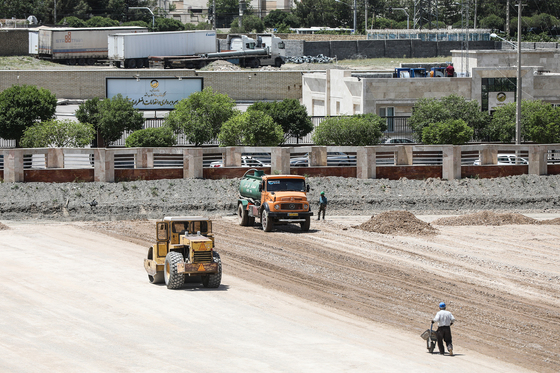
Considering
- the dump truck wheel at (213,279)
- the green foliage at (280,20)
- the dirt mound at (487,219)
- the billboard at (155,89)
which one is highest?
the green foliage at (280,20)

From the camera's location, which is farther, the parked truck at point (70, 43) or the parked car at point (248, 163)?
the parked truck at point (70, 43)

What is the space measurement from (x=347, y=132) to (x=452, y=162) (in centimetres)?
684

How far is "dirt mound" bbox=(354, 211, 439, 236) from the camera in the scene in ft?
108

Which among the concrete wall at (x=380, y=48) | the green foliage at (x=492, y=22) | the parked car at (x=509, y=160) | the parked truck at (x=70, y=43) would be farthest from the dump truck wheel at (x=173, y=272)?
the green foliage at (x=492, y=22)

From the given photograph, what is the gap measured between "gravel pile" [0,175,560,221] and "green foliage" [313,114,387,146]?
204 inches

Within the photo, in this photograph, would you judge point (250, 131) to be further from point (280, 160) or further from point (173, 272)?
point (173, 272)

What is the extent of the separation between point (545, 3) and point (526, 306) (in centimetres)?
12746

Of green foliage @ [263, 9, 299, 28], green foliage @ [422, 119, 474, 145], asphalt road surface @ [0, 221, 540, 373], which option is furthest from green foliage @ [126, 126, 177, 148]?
green foliage @ [263, 9, 299, 28]

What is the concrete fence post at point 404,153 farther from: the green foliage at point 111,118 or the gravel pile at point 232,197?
the green foliage at point 111,118

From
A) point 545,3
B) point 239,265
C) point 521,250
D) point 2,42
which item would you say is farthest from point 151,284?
point 545,3

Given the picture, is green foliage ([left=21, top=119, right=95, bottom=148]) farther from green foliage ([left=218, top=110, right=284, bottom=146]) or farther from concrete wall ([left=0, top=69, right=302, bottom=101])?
concrete wall ([left=0, top=69, right=302, bottom=101])

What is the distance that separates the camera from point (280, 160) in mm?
41875

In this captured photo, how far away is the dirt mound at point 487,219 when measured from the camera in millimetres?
35062

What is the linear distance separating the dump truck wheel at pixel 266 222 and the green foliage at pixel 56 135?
17.3 meters
